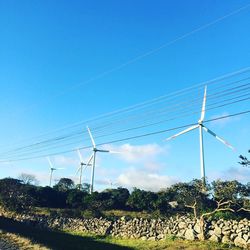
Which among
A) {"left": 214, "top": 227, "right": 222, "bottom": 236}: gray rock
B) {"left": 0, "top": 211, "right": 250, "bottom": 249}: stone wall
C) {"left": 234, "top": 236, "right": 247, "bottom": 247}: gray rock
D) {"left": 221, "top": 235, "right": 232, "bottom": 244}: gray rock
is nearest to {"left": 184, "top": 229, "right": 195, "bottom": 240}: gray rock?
{"left": 0, "top": 211, "right": 250, "bottom": 249}: stone wall

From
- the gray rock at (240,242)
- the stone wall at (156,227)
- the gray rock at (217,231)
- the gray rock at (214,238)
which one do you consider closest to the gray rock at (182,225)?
the stone wall at (156,227)

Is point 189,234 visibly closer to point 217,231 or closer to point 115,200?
point 217,231

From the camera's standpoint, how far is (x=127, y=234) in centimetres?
4669

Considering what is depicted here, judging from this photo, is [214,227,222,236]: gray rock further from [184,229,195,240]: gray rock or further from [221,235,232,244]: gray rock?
[184,229,195,240]: gray rock

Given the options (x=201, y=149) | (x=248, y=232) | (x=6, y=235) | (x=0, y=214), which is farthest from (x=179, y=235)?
(x=0, y=214)

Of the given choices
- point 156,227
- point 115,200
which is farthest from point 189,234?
point 115,200

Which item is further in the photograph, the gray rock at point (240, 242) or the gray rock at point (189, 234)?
the gray rock at point (189, 234)

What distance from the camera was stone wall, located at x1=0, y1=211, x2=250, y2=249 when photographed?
3656 cm

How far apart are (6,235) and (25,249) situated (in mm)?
9359

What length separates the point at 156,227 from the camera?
149 ft

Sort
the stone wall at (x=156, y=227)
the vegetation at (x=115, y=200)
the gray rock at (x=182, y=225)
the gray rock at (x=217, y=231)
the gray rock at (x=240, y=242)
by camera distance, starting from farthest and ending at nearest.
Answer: the vegetation at (x=115, y=200)
the gray rock at (x=182, y=225)
the gray rock at (x=217, y=231)
the stone wall at (x=156, y=227)
the gray rock at (x=240, y=242)

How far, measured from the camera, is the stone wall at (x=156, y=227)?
3656cm

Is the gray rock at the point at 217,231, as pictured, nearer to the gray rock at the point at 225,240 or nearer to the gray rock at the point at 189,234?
the gray rock at the point at 225,240

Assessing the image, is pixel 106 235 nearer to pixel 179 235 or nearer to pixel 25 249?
pixel 179 235
